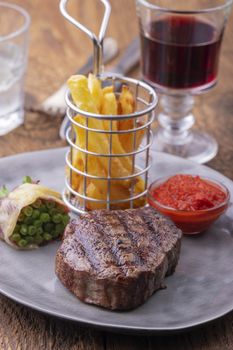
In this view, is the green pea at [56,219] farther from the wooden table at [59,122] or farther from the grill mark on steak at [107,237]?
the wooden table at [59,122]

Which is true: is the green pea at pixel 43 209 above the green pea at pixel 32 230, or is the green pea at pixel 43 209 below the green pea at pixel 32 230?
above

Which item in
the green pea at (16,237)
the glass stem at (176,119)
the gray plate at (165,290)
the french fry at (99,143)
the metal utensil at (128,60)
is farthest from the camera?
the metal utensil at (128,60)

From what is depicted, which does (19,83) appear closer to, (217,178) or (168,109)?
(168,109)

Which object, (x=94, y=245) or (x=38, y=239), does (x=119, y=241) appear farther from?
(x=38, y=239)

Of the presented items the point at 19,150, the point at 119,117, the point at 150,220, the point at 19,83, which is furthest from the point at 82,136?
the point at 19,83

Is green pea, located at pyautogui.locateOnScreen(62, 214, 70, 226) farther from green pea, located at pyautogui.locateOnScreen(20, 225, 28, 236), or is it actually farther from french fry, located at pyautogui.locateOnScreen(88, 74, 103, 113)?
french fry, located at pyautogui.locateOnScreen(88, 74, 103, 113)

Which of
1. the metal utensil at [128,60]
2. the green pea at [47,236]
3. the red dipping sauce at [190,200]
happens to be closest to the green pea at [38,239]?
the green pea at [47,236]
